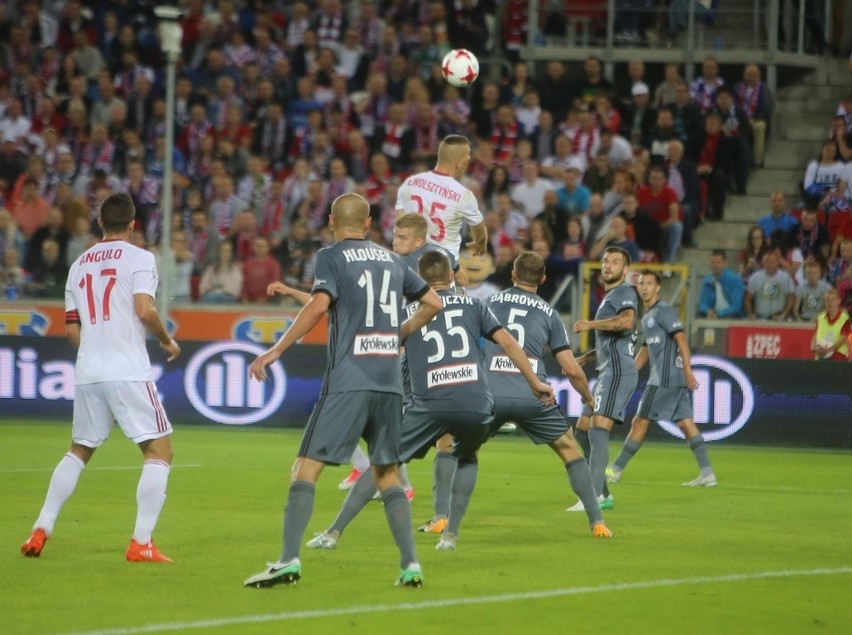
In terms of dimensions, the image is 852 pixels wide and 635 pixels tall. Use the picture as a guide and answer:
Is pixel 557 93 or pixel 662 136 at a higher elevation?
pixel 557 93

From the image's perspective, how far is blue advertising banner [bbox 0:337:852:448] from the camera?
1811 cm

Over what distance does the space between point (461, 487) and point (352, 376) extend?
6.01 ft

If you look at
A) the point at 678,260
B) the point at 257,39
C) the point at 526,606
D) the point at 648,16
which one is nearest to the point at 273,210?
the point at 257,39

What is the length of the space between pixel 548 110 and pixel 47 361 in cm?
850

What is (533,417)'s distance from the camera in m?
10.3

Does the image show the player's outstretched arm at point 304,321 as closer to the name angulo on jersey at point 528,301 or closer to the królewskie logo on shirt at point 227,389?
the name angulo on jersey at point 528,301

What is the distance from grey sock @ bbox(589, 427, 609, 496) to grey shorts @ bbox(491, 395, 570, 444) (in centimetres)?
187

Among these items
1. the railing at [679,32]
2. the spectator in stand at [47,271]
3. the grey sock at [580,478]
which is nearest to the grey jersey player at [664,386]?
the grey sock at [580,478]

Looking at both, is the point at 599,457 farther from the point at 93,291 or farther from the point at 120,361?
the point at 93,291

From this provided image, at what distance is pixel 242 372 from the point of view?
62.8 ft

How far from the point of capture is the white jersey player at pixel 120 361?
9.09 meters

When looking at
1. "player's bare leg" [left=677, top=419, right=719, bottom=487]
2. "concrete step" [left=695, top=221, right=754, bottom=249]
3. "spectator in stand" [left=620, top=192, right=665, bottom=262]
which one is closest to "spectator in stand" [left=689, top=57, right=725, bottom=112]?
"concrete step" [left=695, top=221, right=754, bottom=249]

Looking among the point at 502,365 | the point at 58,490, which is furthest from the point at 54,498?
the point at 502,365

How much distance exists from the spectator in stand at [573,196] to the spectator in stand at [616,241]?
81 centimetres
